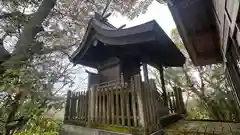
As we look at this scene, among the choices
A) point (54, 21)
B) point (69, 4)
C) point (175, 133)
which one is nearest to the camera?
point (175, 133)

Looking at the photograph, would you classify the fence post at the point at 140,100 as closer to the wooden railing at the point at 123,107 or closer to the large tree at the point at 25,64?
the wooden railing at the point at 123,107

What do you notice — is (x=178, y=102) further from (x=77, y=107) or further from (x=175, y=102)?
(x=77, y=107)

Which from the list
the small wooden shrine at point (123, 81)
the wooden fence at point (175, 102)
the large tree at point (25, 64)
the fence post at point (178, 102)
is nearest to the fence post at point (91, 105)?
the small wooden shrine at point (123, 81)

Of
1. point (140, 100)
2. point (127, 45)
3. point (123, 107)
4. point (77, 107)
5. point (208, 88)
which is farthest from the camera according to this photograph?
point (208, 88)

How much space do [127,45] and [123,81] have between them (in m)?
1.20

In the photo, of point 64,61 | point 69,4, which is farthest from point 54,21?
point 64,61

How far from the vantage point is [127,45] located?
463cm

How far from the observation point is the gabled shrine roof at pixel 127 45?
147 inches

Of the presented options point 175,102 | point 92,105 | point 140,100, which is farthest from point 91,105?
point 175,102

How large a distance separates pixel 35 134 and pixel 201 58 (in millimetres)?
8042

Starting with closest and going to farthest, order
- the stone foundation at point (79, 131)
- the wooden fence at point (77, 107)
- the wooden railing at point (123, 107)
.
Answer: the wooden railing at point (123, 107) < the stone foundation at point (79, 131) < the wooden fence at point (77, 107)

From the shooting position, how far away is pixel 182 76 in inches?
469

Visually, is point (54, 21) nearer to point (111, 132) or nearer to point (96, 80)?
point (96, 80)

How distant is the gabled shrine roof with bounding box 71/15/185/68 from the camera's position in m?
3.74
